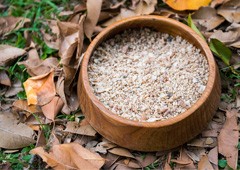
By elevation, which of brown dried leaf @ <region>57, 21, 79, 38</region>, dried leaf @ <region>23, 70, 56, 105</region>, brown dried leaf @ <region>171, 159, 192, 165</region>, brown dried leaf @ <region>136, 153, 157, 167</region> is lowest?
brown dried leaf @ <region>136, 153, 157, 167</region>

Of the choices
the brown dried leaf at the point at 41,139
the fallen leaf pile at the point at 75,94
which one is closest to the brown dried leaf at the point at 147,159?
the fallen leaf pile at the point at 75,94

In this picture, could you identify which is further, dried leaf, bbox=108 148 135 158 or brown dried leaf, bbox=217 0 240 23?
brown dried leaf, bbox=217 0 240 23

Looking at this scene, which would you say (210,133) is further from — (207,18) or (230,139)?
(207,18)

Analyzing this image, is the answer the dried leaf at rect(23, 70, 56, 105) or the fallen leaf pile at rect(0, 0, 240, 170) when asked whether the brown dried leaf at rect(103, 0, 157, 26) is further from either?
the dried leaf at rect(23, 70, 56, 105)

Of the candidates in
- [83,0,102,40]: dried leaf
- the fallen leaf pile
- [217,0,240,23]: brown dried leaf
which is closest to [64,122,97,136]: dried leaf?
the fallen leaf pile

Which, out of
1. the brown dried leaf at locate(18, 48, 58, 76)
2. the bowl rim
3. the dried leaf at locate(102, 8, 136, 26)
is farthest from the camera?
the dried leaf at locate(102, 8, 136, 26)

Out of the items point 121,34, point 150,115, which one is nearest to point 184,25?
point 121,34
